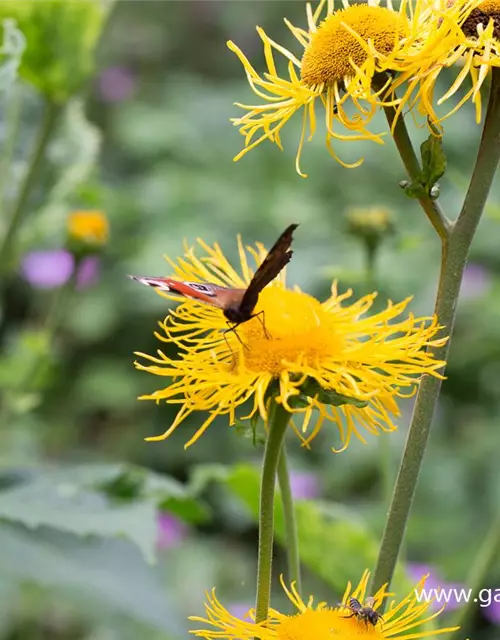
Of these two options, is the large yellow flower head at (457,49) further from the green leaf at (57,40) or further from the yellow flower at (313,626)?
the green leaf at (57,40)

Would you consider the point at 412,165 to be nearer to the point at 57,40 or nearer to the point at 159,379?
the point at 57,40

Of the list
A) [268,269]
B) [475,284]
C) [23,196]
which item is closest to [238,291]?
[268,269]

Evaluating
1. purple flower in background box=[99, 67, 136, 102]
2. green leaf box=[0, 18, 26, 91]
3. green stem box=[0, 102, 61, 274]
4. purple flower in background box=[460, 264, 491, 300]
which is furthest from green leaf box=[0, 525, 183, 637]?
purple flower in background box=[99, 67, 136, 102]

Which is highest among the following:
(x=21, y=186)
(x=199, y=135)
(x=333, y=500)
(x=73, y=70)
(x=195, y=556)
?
(x=199, y=135)

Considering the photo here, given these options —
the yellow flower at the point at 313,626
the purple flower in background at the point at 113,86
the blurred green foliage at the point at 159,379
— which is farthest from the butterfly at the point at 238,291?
the purple flower in background at the point at 113,86

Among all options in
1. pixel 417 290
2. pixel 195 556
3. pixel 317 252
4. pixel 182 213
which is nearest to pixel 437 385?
pixel 195 556

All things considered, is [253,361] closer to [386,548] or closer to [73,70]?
[386,548]

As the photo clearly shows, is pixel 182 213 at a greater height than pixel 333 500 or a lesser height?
greater
